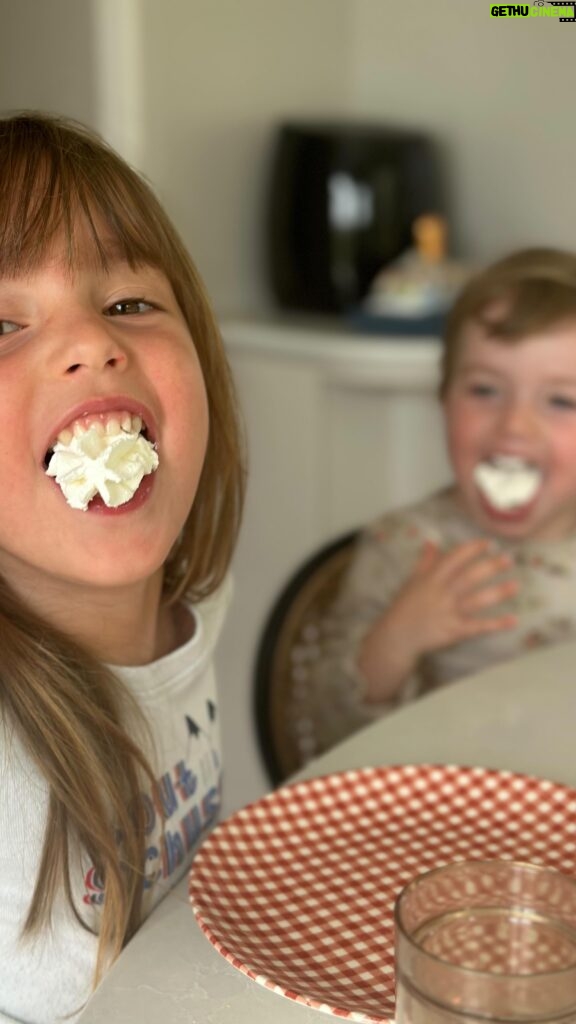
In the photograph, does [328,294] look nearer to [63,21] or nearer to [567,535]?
[63,21]

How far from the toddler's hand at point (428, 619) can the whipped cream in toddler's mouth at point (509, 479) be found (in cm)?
11

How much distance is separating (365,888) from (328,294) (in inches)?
86.2

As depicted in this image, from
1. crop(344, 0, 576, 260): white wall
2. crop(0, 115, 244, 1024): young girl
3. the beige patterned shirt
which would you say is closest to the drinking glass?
crop(0, 115, 244, 1024): young girl

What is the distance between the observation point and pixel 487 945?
24.0 inches

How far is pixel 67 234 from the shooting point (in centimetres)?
85

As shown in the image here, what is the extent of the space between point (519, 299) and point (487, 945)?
126 centimetres

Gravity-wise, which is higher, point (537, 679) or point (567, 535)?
point (537, 679)

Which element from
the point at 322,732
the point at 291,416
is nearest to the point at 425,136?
the point at 291,416

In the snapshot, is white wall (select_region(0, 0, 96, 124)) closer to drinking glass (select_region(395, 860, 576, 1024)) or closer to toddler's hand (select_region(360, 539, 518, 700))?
toddler's hand (select_region(360, 539, 518, 700))

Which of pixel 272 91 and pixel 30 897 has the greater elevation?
pixel 272 91

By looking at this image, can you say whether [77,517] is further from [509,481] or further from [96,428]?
[509,481]

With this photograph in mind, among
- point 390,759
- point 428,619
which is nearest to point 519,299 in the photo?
point 428,619

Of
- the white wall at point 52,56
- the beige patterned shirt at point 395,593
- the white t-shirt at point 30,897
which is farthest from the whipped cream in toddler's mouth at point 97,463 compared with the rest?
the white wall at point 52,56

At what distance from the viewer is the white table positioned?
27.7 inches
